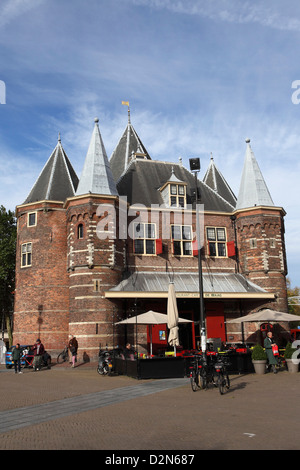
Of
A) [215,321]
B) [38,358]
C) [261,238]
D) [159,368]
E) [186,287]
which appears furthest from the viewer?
[261,238]

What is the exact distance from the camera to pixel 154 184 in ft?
94.6

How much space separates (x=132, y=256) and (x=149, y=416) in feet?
55.6

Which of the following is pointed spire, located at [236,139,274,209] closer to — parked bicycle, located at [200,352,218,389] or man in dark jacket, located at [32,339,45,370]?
man in dark jacket, located at [32,339,45,370]

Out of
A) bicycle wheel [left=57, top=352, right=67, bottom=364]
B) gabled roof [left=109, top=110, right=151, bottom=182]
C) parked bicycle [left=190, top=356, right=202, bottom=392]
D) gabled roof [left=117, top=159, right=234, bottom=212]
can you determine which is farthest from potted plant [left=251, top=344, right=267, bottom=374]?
gabled roof [left=109, top=110, right=151, bottom=182]

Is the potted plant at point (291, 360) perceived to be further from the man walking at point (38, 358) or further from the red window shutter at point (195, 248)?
the man walking at point (38, 358)

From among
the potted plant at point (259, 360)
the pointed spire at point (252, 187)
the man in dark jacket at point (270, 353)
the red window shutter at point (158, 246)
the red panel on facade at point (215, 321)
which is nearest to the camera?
the potted plant at point (259, 360)

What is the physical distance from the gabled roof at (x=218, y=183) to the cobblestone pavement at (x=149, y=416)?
58.3 ft

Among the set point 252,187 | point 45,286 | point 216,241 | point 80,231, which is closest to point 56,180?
point 80,231

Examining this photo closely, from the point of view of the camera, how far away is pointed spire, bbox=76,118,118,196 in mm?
24969

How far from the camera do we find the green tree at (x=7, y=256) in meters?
33.3

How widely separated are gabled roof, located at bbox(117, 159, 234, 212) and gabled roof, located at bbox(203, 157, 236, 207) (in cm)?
125

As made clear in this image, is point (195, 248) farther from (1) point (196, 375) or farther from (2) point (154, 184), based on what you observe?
(1) point (196, 375)

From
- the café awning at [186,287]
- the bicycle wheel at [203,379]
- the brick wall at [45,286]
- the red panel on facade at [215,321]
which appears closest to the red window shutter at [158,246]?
the café awning at [186,287]

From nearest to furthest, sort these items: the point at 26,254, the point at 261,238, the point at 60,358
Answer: the point at 60,358 < the point at 261,238 < the point at 26,254
